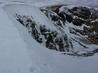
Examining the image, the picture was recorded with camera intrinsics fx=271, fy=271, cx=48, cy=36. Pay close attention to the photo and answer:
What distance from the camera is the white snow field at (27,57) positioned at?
3656mm

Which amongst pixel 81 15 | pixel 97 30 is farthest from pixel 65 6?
pixel 97 30

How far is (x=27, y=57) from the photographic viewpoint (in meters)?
3.75

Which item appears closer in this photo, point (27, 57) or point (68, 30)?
point (27, 57)

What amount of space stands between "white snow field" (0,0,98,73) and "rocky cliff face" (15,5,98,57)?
1.06 feet

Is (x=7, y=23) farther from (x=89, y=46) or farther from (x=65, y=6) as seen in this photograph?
(x=65, y=6)

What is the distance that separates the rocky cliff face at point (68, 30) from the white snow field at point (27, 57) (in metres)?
0.32

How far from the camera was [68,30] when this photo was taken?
5.38 m

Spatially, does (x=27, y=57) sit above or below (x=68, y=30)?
above

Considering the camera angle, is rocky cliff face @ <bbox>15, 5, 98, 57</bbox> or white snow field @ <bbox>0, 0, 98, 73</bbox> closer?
white snow field @ <bbox>0, 0, 98, 73</bbox>

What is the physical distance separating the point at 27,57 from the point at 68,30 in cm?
181

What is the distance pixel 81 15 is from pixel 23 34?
249 cm

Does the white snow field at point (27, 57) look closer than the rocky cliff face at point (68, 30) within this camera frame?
Yes

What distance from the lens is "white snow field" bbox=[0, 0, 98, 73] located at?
366 centimetres

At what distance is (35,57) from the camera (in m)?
3.83
